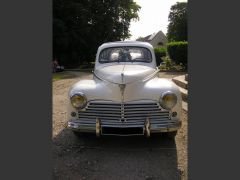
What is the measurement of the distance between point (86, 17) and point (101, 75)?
2547 centimetres

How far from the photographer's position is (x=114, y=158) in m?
4.80

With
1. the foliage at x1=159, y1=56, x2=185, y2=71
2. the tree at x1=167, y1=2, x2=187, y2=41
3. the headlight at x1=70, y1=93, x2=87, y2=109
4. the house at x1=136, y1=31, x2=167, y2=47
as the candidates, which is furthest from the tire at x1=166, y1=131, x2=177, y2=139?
the house at x1=136, y1=31, x2=167, y2=47

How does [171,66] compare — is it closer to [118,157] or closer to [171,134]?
[171,134]

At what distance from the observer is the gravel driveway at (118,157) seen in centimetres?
417

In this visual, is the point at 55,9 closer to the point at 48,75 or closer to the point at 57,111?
the point at 57,111

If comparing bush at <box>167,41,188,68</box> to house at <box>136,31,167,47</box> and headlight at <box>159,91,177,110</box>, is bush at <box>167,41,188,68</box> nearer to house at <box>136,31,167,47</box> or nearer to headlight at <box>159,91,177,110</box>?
headlight at <box>159,91,177,110</box>

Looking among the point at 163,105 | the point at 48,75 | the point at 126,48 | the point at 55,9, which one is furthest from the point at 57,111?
the point at 55,9

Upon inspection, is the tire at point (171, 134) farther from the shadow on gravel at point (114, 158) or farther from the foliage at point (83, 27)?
the foliage at point (83, 27)

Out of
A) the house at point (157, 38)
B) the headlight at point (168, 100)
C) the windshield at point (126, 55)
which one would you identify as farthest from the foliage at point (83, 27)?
the house at point (157, 38)

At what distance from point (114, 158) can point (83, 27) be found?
26133mm

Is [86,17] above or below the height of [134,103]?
above

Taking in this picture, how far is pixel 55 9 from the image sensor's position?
95.2 feet

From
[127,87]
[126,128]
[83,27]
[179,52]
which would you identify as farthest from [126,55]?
[83,27]

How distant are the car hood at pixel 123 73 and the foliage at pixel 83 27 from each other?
22.1 meters
